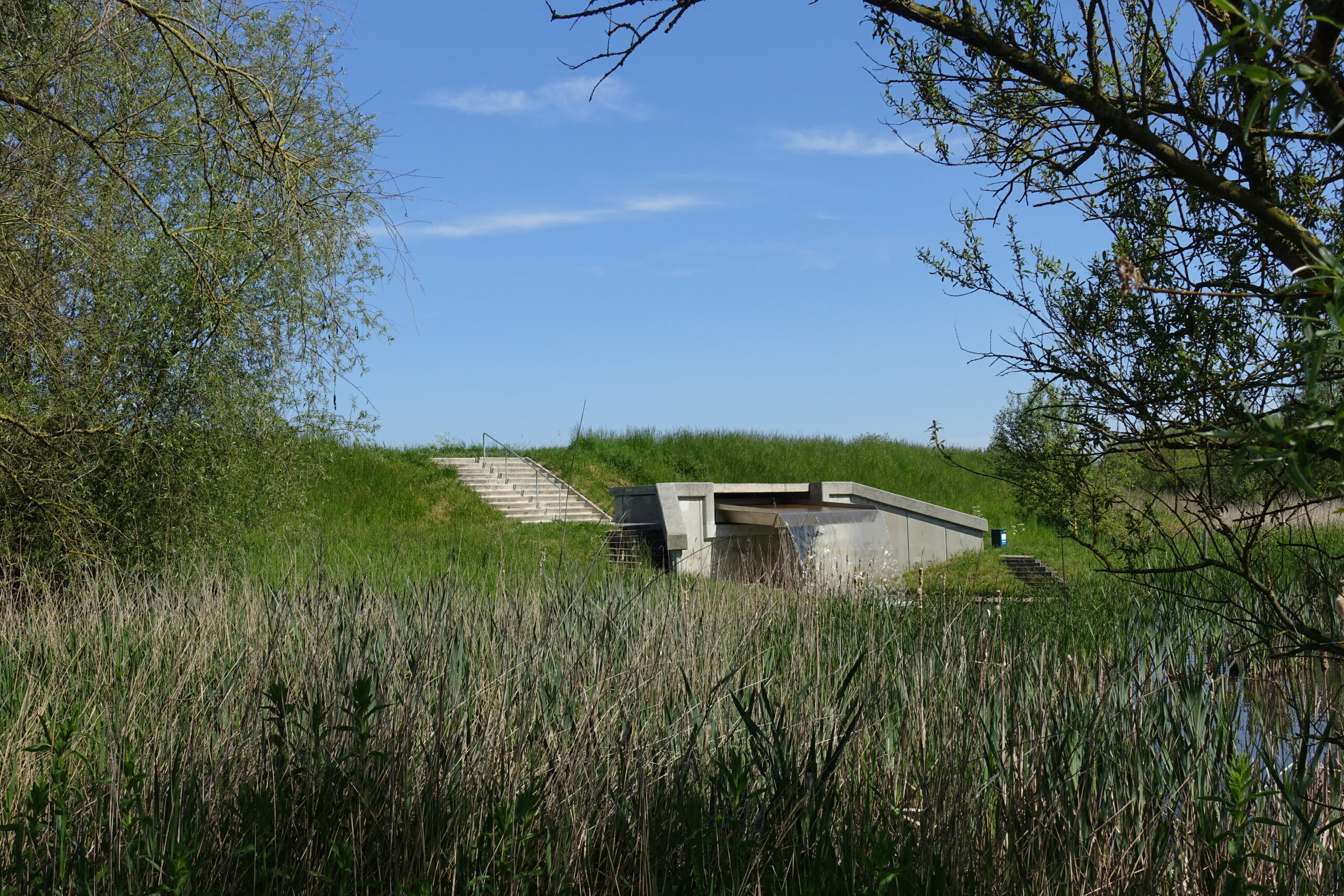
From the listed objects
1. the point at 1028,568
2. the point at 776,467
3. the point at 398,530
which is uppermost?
the point at 776,467

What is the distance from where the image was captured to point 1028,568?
15961 mm

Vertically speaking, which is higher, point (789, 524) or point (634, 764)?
point (789, 524)

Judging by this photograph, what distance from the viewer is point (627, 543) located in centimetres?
1648

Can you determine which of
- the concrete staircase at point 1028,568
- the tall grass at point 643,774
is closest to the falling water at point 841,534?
the concrete staircase at point 1028,568

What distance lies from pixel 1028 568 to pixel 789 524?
3.92m

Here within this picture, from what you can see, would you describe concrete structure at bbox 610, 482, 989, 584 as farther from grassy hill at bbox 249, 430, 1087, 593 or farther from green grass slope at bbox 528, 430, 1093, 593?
green grass slope at bbox 528, 430, 1093, 593

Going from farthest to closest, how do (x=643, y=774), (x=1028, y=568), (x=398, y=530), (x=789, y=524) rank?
(x=789, y=524) → (x=1028, y=568) → (x=398, y=530) → (x=643, y=774)

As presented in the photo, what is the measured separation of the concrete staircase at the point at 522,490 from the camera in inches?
760

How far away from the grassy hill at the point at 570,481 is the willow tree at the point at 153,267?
4.34ft

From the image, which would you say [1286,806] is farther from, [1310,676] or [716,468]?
[716,468]

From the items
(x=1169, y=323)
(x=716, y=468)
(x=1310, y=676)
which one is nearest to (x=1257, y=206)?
(x=1169, y=323)

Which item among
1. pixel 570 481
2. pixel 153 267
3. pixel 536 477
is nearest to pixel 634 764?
pixel 153 267

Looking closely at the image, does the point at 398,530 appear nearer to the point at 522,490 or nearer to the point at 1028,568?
the point at 522,490

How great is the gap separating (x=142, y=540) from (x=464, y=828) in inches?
292
